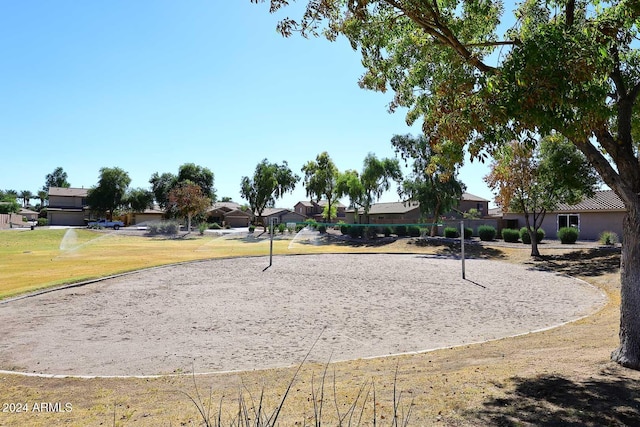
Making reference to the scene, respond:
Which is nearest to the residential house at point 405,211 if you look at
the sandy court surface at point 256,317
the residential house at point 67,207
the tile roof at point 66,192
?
the sandy court surface at point 256,317

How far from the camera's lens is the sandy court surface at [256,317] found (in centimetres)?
835

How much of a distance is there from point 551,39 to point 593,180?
89.0 feet

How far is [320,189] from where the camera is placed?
224 ft

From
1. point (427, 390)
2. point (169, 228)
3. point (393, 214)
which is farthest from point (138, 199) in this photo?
point (427, 390)

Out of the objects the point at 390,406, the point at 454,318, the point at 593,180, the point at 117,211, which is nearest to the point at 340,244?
the point at 593,180

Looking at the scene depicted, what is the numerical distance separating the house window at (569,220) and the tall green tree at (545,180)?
46.6 feet

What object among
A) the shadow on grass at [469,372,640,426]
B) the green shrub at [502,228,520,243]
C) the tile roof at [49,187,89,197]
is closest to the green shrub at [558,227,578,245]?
the green shrub at [502,228,520,243]

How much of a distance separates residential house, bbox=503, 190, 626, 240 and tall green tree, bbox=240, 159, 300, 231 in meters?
44.9

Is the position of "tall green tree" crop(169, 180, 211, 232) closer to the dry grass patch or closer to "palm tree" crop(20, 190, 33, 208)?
the dry grass patch

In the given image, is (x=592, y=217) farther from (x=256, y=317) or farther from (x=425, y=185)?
(x=256, y=317)

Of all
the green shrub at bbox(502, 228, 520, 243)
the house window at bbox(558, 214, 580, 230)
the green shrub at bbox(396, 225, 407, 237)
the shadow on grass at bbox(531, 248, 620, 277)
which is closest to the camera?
the shadow on grass at bbox(531, 248, 620, 277)

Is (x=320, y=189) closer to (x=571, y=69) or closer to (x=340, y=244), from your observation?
(x=340, y=244)

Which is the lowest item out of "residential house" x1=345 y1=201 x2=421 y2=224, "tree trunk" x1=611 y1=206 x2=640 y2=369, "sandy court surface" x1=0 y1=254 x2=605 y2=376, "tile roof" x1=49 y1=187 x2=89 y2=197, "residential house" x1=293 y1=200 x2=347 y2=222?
"sandy court surface" x1=0 y1=254 x2=605 y2=376

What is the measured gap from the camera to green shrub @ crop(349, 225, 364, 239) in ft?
170
